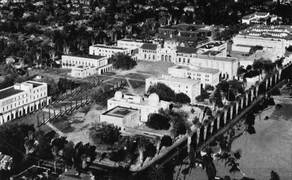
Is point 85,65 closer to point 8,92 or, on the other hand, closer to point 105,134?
point 8,92

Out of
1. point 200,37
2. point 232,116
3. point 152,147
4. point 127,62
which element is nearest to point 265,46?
point 200,37

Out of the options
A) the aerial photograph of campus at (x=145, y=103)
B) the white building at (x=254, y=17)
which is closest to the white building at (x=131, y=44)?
the aerial photograph of campus at (x=145, y=103)

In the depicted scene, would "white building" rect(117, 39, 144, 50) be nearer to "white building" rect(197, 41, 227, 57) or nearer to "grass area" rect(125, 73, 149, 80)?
"white building" rect(197, 41, 227, 57)

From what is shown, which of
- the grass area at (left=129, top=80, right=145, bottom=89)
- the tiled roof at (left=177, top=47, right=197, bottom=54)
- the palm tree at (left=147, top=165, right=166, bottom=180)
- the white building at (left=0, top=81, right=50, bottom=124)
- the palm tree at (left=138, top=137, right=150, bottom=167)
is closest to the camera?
the palm tree at (left=147, top=165, right=166, bottom=180)

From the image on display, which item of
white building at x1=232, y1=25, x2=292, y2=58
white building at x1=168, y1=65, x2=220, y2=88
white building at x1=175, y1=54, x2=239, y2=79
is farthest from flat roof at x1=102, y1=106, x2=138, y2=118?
white building at x1=232, y1=25, x2=292, y2=58

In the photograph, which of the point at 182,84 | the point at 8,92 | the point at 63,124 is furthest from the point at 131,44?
the point at 63,124

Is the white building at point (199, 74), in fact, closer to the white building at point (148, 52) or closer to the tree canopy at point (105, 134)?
the white building at point (148, 52)

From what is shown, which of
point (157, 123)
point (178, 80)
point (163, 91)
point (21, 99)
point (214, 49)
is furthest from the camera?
point (214, 49)

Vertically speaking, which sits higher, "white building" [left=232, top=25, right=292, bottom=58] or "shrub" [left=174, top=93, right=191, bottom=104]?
"white building" [left=232, top=25, right=292, bottom=58]
